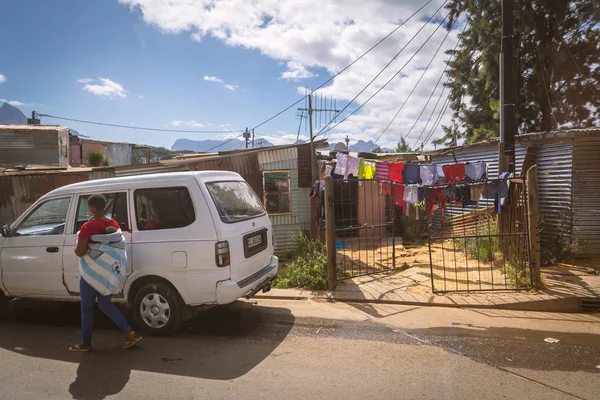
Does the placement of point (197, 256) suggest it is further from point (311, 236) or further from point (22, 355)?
point (311, 236)

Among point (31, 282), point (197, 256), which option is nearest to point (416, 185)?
point (197, 256)

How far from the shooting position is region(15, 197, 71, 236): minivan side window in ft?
16.2

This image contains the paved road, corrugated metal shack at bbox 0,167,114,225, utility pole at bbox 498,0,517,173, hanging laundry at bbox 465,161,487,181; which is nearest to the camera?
the paved road

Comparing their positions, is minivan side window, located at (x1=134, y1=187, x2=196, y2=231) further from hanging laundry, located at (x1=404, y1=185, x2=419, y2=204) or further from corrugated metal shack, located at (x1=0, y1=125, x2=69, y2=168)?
corrugated metal shack, located at (x1=0, y1=125, x2=69, y2=168)

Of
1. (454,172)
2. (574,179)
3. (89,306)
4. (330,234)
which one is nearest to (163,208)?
(89,306)

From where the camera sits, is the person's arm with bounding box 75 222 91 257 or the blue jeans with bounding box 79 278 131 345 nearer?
the person's arm with bounding box 75 222 91 257

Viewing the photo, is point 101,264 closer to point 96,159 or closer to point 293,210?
point 293,210

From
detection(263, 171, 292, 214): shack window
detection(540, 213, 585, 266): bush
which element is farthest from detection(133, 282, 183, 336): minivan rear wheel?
detection(540, 213, 585, 266): bush

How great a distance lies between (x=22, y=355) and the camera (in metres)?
4.05

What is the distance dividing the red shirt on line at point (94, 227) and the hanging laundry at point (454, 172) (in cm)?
705

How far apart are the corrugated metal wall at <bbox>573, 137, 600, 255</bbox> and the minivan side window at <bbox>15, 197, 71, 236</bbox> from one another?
380 inches

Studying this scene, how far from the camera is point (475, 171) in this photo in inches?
333

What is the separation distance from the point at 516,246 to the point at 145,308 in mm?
6127

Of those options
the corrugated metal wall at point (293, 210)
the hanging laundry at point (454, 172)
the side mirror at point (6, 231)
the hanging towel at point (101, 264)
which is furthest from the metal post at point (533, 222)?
the side mirror at point (6, 231)
